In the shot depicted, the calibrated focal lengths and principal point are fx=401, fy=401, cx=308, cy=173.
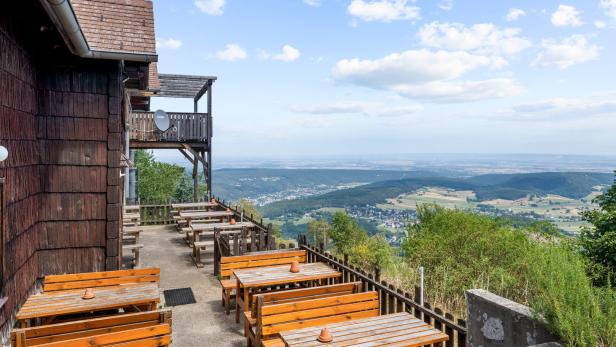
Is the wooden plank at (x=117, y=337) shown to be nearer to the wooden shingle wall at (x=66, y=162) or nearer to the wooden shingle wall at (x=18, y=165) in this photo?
the wooden shingle wall at (x=18, y=165)

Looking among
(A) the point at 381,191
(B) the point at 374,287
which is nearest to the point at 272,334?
(B) the point at 374,287

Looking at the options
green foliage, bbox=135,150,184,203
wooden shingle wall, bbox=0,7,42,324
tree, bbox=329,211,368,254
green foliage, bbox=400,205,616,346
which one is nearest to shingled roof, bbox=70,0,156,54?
wooden shingle wall, bbox=0,7,42,324

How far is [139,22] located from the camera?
6.94 m

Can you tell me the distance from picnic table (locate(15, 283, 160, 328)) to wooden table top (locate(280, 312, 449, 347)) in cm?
225

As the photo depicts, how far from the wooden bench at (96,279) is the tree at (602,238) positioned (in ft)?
32.6

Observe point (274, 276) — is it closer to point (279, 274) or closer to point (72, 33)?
point (279, 274)

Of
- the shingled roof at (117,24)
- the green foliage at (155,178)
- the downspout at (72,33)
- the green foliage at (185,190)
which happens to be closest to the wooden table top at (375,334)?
the downspout at (72,33)

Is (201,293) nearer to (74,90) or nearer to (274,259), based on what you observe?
(274,259)

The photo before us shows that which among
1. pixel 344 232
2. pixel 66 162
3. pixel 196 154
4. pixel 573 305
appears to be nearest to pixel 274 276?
pixel 66 162

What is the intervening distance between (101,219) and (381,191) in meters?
84.1

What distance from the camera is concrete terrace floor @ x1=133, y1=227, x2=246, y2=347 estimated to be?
5.80 metres

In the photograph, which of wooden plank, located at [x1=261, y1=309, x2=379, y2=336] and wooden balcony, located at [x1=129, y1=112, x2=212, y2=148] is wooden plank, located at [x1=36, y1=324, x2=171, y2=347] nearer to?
wooden plank, located at [x1=261, y1=309, x2=379, y2=336]

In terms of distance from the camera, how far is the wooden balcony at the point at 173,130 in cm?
1709

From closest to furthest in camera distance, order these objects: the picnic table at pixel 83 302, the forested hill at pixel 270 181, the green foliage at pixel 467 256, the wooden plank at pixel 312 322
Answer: the wooden plank at pixel 312 322 < the picnic table at pixel 83 302 < the green foliage at pixel 467 256 < the forested hill at pixel 270 181
